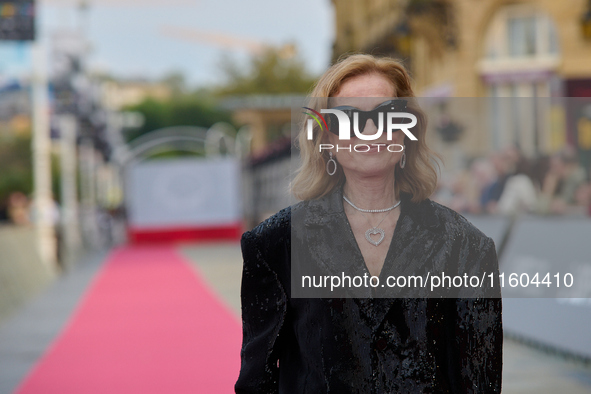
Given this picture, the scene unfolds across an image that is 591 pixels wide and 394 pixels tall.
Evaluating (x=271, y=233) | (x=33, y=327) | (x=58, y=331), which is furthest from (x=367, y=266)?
(x=33, y=327)

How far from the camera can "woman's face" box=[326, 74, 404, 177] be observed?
2.24 metres

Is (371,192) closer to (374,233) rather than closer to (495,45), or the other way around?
(374,233)

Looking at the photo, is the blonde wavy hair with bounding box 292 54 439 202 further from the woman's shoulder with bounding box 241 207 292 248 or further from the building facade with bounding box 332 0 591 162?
the building facade with bounding box 332 0 591 162

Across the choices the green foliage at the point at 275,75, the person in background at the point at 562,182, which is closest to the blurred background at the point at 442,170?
the person in background at the point at 562,182

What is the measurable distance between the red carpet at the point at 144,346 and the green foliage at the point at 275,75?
5003cm

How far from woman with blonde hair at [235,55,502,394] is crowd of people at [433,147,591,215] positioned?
16.9 ft

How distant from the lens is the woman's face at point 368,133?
2.24 metres

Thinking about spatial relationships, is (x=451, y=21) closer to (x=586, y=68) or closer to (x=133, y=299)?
(x=586, y=68)

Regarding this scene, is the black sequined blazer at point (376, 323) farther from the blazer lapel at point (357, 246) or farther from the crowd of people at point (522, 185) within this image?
the crowd of people at point (522, 185)

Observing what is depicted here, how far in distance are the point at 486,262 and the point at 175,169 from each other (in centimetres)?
3174

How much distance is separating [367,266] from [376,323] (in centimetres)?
14

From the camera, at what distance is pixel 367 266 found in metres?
2.21

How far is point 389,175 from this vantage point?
2295 mm

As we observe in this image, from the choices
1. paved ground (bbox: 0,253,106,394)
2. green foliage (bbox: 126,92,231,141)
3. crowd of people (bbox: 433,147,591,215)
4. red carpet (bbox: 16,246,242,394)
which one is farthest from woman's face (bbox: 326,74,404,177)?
green foliage (bbox: 126,92,231,141)
